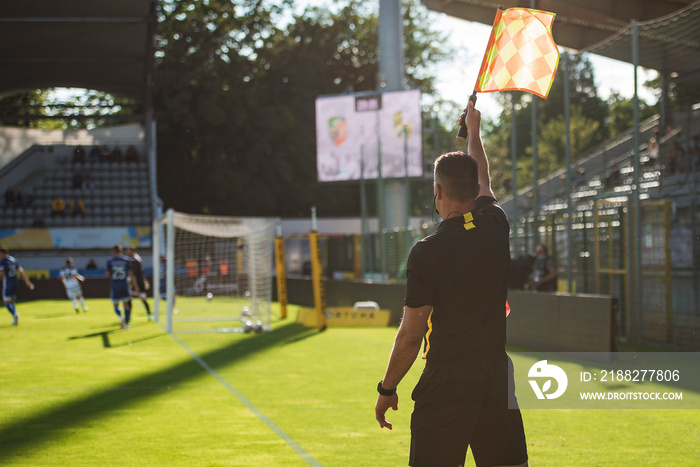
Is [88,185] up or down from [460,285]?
up

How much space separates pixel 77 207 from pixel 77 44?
10.1 m

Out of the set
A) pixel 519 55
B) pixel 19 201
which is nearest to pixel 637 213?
pixel 519 55

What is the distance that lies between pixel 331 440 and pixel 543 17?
4.55m

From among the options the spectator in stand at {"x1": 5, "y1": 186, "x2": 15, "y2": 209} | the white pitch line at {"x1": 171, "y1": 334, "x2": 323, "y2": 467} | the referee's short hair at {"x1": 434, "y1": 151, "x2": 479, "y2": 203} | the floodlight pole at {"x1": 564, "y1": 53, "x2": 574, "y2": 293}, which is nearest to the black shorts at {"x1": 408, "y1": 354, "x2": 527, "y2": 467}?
the referee's short hair at {"x1": 434, "y1": 151, "x2": 479, "y2": 203}

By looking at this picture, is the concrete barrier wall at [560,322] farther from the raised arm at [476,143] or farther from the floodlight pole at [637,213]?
the raised arm at [476,143]

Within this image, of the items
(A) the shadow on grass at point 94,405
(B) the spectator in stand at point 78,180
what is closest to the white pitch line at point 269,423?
(A) the shadow on grass at point 94,405

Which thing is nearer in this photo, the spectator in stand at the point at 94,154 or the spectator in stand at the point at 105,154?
the spectator in stand at the point at 94,154

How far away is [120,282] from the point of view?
2097 centimetres

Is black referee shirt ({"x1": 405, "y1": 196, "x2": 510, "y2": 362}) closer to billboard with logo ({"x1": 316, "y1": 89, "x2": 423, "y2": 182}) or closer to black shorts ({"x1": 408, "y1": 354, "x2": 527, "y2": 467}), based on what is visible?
black shorts ({"x1": 408, "y1": 354, "x2": 527, "y2": 467})

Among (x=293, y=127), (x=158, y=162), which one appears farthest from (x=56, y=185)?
(x=293, y=127)

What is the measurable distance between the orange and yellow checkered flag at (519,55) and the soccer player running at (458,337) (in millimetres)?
999

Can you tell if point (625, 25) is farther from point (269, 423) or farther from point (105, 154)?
point (105, 154)

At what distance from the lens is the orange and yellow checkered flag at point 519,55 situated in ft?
15.7

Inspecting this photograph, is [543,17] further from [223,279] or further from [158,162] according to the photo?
[158,162]
